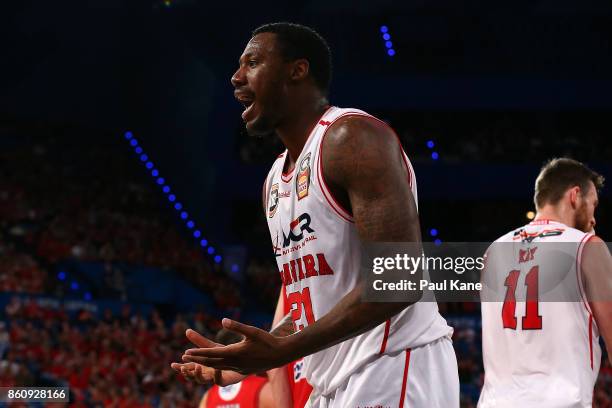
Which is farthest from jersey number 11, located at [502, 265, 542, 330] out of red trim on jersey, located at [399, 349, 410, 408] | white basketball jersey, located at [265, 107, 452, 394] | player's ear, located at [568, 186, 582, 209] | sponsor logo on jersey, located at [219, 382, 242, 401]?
sponsor logo on jersey, located at [219, 382, 242, 401]

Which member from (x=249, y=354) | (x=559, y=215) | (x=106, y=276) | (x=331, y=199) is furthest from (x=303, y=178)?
(x=106, y=276)

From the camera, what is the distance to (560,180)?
13.6 feet

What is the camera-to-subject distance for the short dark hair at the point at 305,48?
2.61m

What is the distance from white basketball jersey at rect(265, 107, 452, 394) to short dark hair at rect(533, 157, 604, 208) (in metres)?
1.80

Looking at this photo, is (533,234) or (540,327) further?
(533,234)

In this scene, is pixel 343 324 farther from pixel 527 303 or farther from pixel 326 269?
pixel 527 303

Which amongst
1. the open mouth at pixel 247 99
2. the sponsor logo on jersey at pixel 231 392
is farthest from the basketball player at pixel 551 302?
the open mouth at pixel 247 99

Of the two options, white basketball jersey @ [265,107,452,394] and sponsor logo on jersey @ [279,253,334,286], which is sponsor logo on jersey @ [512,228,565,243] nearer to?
white basketball jersey @ [265,107,452,394]

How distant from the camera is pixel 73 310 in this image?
47.9ft

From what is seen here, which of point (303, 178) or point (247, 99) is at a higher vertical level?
point (247, 99)

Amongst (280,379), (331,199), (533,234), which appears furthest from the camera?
(533,234)

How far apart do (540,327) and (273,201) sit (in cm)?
179

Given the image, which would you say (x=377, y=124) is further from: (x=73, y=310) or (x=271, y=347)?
(x=73, y=310)

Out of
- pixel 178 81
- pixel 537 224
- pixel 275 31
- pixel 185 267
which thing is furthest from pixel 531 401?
pixel 178 81
